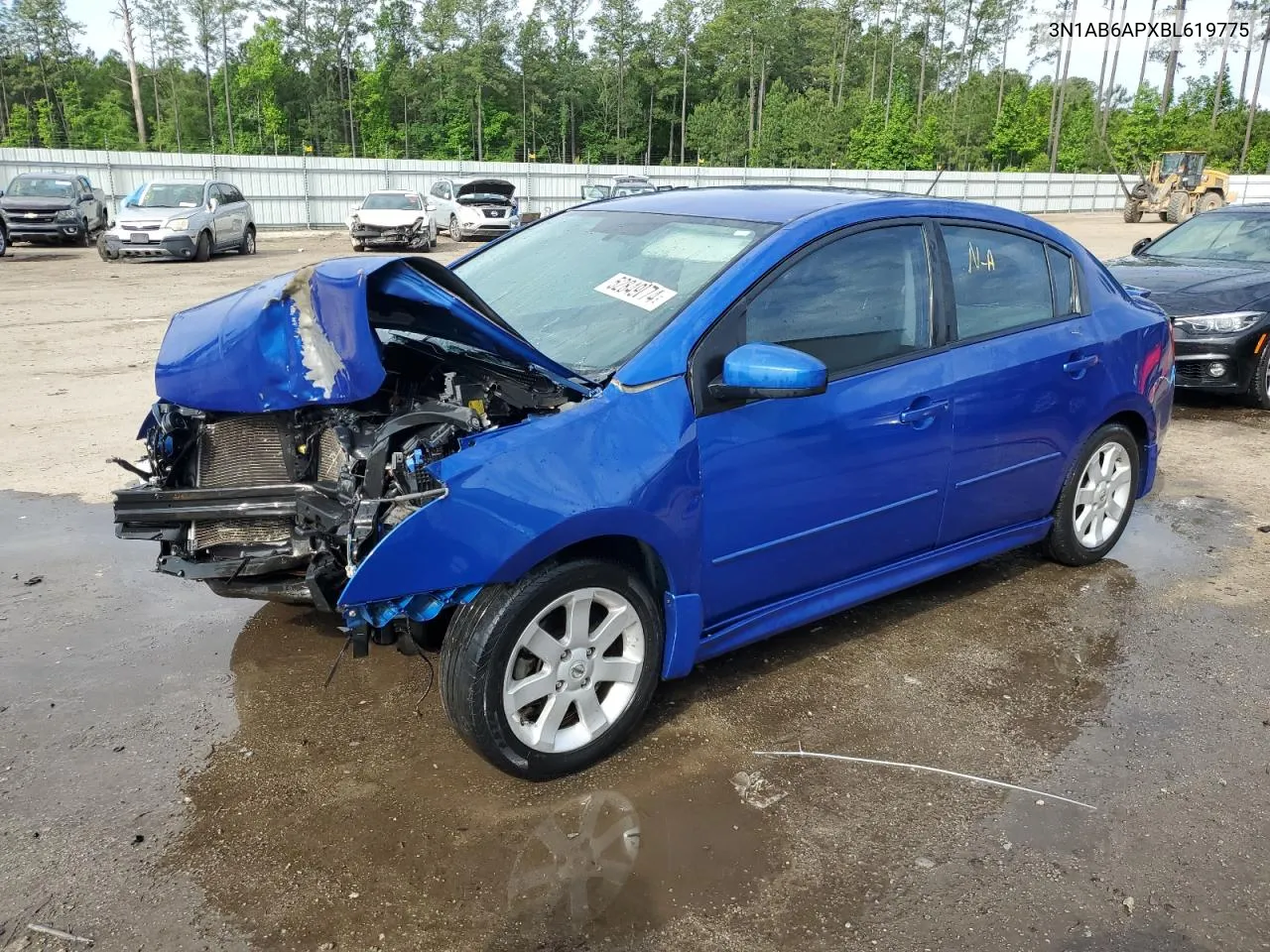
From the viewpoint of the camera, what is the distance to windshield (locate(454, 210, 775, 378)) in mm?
3490

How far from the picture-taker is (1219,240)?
9945mm

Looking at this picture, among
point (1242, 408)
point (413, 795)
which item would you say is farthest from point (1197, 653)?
point (1242, 408)

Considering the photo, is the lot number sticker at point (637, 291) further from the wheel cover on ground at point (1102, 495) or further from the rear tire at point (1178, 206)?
the rear tire at point (1178, 206)

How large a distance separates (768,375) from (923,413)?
95 cm

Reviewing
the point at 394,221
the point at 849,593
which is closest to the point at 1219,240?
the point at 849,593

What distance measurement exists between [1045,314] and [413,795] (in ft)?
10.8

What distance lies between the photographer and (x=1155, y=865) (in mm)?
2863

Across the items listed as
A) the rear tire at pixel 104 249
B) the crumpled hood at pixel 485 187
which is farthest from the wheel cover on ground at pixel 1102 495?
the crumpled hood at pixel 485 187

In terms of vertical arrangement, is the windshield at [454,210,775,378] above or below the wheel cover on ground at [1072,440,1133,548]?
above

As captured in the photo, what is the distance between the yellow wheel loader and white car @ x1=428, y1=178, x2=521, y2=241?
75.4ft

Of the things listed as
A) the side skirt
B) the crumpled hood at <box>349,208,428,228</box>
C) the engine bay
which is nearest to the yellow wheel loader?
the crumpled hood at <box>349,208,428,228</box>

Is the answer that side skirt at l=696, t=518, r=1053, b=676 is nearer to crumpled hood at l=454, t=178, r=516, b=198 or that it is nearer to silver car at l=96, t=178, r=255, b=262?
silver car at l=96, t=178, r=255, b=262

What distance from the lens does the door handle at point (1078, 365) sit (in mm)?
4516

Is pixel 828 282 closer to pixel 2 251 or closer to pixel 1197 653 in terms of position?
pixel 1197 653
